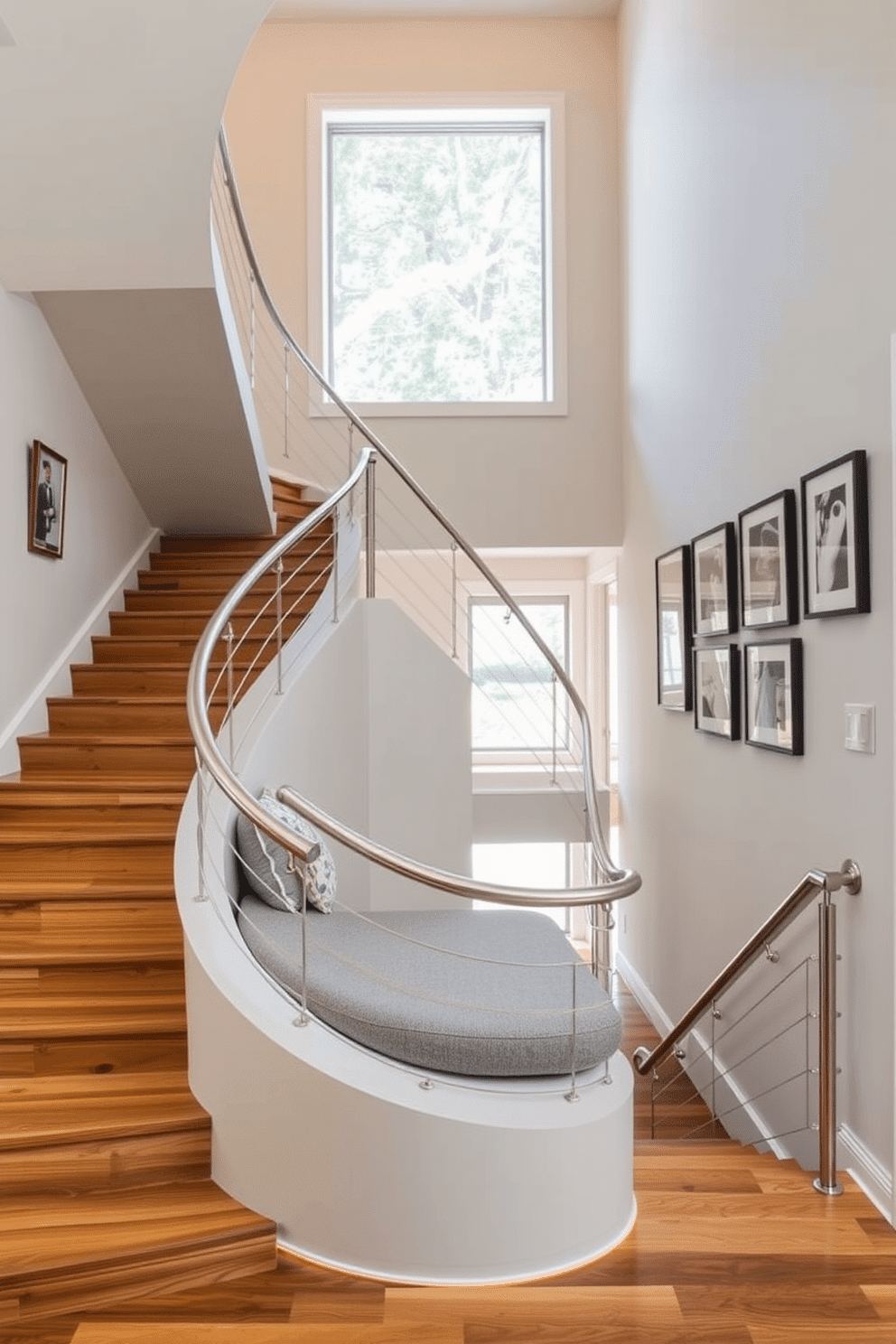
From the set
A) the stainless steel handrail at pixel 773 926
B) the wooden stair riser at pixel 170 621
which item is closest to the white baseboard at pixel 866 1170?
the stainless steel handrail at pixel 773 926

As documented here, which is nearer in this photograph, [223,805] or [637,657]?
[223,805]

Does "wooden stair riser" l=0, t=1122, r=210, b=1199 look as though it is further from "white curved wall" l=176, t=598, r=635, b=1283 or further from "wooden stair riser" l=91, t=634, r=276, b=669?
"wooden stair riser" l=91, t=634, r=276, b=669

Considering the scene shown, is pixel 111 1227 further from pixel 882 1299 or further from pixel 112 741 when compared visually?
pixel 112 741

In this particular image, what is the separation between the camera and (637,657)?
6.44m

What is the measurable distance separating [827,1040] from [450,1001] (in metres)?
1.14

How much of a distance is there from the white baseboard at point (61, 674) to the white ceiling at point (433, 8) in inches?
149

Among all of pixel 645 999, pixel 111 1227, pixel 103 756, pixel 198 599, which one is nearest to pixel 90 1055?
pixel 111 1227

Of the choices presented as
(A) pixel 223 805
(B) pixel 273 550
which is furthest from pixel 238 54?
(A) pixel 223 805

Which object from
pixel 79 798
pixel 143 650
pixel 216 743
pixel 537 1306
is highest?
pixel 143 650

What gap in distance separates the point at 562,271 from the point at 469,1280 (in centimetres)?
612

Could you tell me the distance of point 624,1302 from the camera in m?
2.39

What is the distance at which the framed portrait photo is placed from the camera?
14.5 feet

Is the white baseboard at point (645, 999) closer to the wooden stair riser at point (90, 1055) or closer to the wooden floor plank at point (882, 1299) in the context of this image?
the wooden floor plank at point (882, 1299)

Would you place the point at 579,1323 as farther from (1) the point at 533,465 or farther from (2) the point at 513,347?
(2) the point at 513,347
